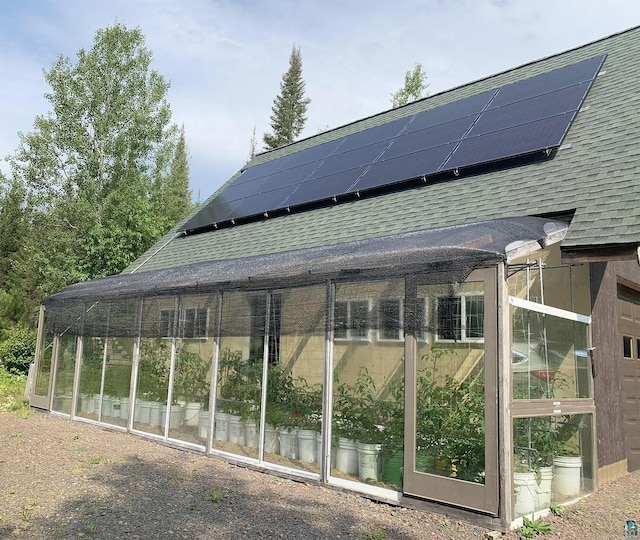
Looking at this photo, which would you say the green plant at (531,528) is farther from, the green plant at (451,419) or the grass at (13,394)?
the grass at (13,394)

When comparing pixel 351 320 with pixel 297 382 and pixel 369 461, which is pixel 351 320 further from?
pixel 369 461

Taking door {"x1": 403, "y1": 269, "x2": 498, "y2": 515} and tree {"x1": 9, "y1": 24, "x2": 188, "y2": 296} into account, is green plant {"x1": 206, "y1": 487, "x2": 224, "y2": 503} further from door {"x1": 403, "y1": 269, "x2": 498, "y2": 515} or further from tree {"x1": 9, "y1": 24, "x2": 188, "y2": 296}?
tree {"x1": 9, "y1": 24, "x2": 188, "y2": 296}

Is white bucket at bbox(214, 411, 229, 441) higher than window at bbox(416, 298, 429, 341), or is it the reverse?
window at bbox(416, 298, 429, 341)

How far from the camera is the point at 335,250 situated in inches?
257

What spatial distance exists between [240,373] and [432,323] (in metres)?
3.12

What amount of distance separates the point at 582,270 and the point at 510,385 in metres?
2.44

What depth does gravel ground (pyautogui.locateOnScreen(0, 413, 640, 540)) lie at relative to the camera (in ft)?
14.8

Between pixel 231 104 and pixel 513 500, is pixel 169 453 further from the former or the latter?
pixel 231 104

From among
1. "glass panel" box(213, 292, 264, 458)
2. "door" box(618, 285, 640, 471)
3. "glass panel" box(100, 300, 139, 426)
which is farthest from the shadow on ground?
"door" box(618, 285, 640, 471)

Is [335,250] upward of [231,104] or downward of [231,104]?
downward

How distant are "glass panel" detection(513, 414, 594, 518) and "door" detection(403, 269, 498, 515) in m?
0.36

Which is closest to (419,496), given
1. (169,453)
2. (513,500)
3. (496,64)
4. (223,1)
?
(513,500)

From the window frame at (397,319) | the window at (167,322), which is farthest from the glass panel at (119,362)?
the window frame at (397,319)

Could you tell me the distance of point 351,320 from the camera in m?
6.06
